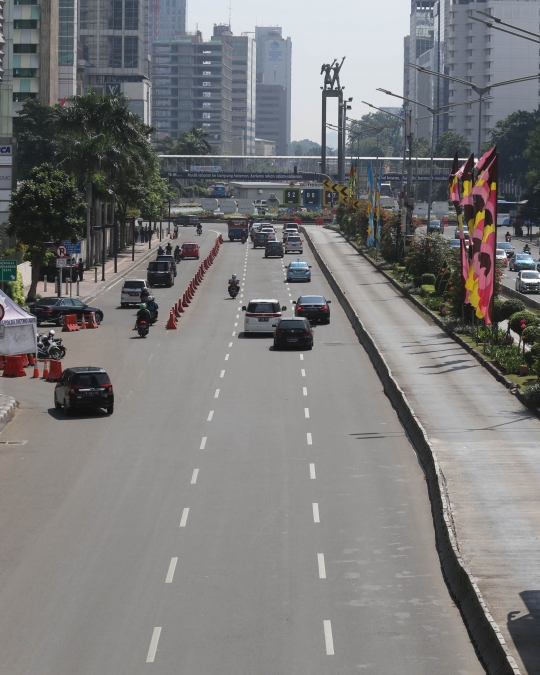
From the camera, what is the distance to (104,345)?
174 ft

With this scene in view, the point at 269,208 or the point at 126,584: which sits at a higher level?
the point at 269,208

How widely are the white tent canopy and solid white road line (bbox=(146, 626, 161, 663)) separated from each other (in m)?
25.9

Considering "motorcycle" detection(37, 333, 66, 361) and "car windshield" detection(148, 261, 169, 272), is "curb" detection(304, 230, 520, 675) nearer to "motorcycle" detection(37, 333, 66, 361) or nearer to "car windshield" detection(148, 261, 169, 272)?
"motorcycle" detection(37, 333, 66, 361)

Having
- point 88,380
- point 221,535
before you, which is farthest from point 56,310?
point 221,535

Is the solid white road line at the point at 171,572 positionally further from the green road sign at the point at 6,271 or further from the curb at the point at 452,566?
the green road sign at the point at 6,271

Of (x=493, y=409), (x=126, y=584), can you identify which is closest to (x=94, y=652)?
(x=126, y=584)

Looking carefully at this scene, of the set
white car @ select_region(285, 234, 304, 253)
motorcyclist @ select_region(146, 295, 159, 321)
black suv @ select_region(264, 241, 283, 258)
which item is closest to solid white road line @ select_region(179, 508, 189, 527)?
motorcyclist @ select_region(146, 295, 159, 321)

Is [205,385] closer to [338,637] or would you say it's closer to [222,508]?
[222,508]

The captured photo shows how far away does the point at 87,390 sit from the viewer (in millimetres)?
37719

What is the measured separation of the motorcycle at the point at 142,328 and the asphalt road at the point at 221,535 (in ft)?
32.2

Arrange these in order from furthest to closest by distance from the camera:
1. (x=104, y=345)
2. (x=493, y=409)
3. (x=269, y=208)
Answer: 1. (x=269, y=208)
2. (x=104, y=345)
3. (x=493, y=409)

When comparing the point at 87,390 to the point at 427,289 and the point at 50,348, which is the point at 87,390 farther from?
the point at 427,289

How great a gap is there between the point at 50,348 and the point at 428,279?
1179 inches

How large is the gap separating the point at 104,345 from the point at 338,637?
117 feet
